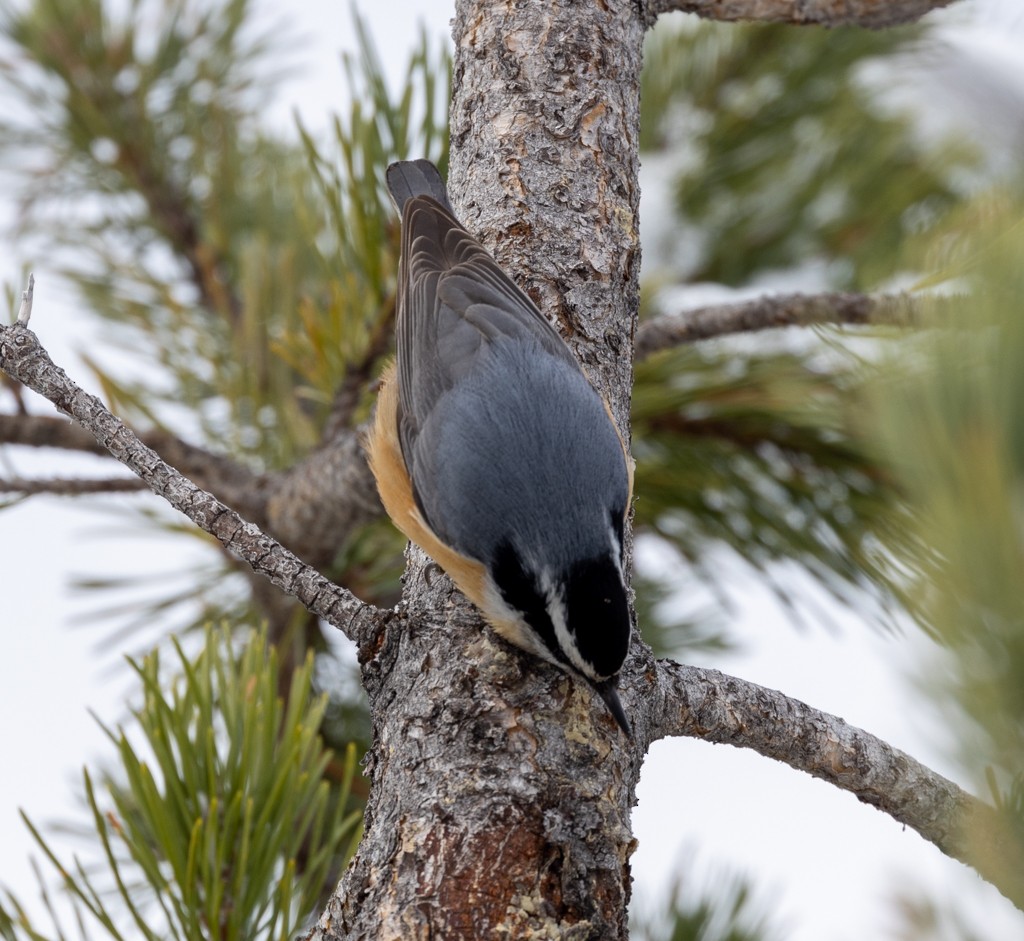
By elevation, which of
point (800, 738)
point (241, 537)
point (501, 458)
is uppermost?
point (241, 537)

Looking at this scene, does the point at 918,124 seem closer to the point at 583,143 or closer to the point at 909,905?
the point at 583,143

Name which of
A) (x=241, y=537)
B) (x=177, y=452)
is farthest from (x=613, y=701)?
(x=177, y=452)

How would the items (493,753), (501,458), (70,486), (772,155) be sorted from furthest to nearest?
(772,155) → (70,486) → (501,458) → (493,753)

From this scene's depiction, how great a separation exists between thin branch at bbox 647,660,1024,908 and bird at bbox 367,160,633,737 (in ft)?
0.23

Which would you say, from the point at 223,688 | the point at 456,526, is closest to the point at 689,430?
the point at 456,526

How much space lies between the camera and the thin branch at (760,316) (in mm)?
1564

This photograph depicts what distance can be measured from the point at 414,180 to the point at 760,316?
549 millimetres

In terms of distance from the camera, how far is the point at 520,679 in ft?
3.43

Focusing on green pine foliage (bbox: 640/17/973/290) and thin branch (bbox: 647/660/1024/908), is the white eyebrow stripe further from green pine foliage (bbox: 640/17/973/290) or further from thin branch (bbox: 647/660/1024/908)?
green pine foliage (bbox: 640/17/973/290)

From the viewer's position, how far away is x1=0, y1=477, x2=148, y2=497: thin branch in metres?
1.54

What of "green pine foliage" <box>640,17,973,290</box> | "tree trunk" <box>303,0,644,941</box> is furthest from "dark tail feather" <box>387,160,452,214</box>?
"green pine foliage" <box>640,17,973,290</box>

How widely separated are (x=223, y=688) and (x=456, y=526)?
32cm

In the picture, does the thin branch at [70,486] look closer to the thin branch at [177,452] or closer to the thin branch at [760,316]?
the thin branch at [177,452]

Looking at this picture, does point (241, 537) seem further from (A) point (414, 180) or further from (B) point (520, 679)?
(A) point (414, 180)
